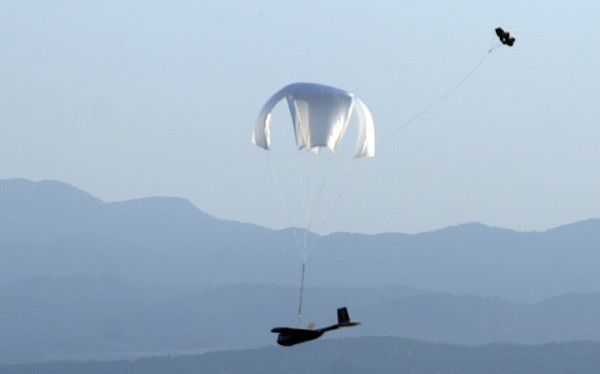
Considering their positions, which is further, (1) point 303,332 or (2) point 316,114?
(2) point 316,114

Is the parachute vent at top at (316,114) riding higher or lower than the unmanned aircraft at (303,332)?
higher

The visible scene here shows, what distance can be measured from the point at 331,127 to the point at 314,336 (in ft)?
40.4

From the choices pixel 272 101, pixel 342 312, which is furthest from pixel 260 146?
pixel 342 312

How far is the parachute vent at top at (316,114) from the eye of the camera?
71438mm

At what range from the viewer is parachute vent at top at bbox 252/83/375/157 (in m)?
71.4

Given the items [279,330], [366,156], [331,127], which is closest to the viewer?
[279,330]

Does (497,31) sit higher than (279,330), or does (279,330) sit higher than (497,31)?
(497,31)

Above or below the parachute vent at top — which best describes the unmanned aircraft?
below

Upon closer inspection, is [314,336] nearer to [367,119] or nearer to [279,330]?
[279,330]

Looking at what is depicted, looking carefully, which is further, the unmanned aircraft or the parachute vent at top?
A: the parachute vent at top

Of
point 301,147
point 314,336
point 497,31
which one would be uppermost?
point 497,31

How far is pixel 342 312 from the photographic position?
67312 millimetres

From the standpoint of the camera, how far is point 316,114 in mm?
71625

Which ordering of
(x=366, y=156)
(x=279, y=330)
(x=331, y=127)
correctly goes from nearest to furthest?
(x=279, y=330)
(x=331, y=127)
(x=366, y=156)
